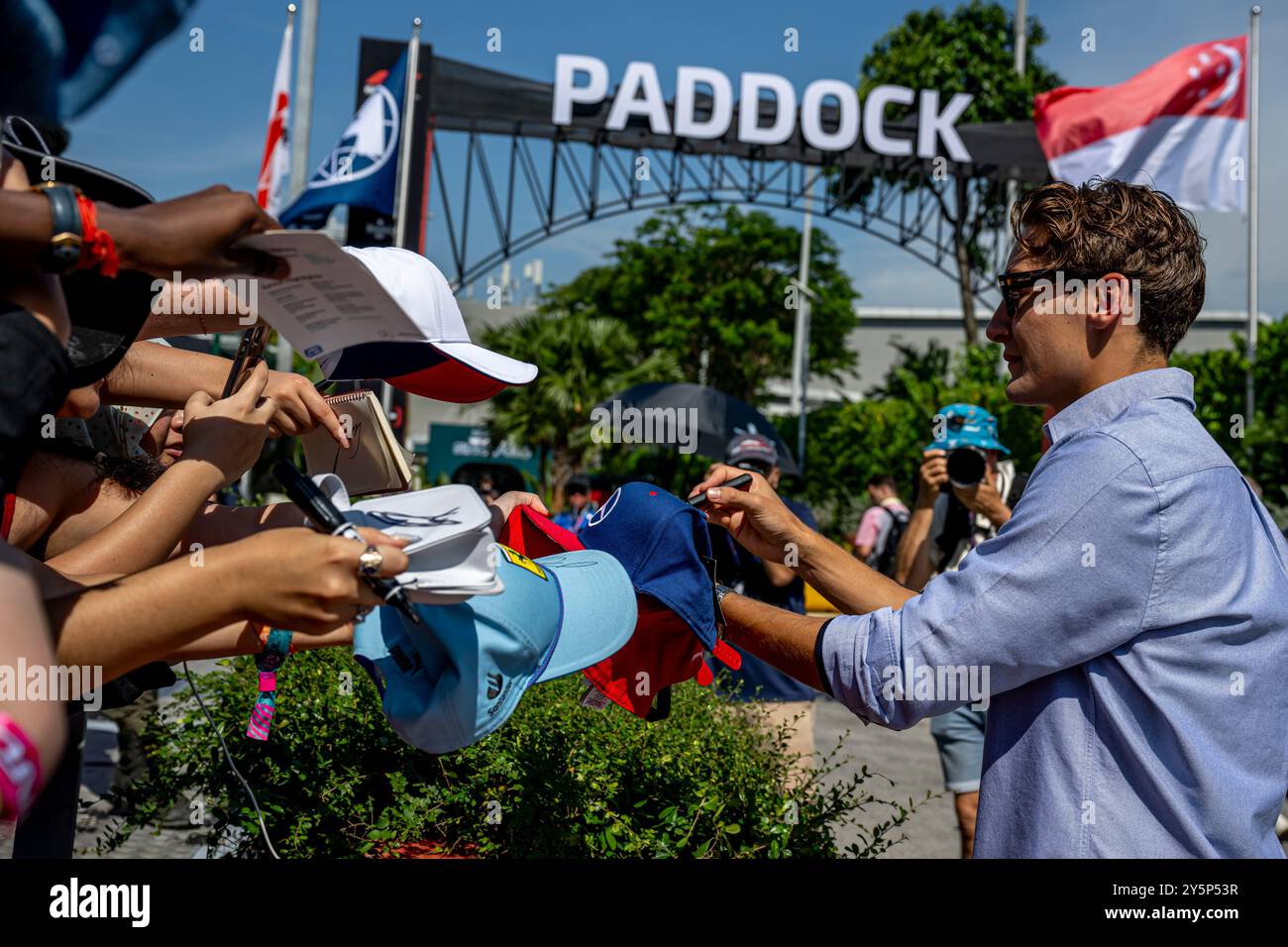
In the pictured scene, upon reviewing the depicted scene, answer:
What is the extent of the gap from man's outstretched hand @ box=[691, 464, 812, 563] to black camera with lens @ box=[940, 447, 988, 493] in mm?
2179

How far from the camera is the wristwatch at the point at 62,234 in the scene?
1.34m

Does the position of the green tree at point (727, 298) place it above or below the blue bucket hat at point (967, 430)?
above

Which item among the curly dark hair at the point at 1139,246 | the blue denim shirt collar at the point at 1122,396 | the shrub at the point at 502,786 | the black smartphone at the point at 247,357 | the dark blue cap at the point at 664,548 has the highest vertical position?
the curly dark hair at the point at 1139,246

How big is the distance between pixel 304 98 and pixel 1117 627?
13.6 meters

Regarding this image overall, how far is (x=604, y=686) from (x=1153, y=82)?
15955 mm

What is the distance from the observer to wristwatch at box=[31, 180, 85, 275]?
1343 millimetres

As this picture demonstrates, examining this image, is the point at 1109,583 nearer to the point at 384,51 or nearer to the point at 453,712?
the point at 453,712

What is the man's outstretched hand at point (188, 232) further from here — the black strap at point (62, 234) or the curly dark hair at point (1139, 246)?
the curly dark hair at point (1139, 246)

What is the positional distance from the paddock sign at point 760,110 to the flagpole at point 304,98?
23.8ft

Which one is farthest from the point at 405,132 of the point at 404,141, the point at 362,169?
the point at 362,169

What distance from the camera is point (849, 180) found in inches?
1086

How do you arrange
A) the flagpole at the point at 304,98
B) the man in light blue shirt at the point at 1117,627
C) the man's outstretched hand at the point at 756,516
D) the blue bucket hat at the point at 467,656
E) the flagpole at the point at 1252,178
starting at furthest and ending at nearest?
the flagpole at the point at 1252,178, the flagpole at the point at 304,98, the man's outstretched hand at the point at 756,516, the man in light blue shirt at the point at 1117,627, the blue bucket hat at the point at 467,656

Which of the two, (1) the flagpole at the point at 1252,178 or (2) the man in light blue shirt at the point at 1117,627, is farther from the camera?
(1) the flagpole at the point at 1252,178

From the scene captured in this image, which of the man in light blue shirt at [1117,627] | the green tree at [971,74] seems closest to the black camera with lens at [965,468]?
the man in light blue shirt at [1117,627]
